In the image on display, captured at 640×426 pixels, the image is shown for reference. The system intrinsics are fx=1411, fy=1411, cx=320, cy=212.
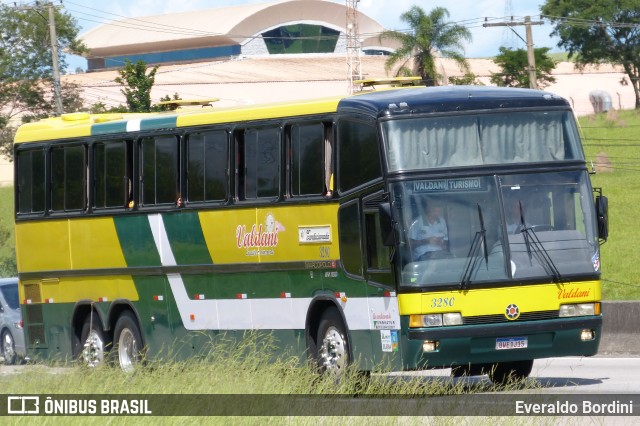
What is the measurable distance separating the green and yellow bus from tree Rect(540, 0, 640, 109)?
271 feet

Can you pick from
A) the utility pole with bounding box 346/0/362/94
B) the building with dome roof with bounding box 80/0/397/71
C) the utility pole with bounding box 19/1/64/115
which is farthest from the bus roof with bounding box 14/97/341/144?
the building with dome roof with bounding box 80/0/397/71

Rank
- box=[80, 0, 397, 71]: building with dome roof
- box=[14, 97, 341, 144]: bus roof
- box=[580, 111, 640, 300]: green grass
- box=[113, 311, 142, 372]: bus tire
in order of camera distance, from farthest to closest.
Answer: box=[80, 0, 397, 71]: building with dome roof, box=[580, 111, 640, 300]: green grass, box=[113, 311, 142, 372]: bus tire, box=[14, 97, 341, 144]: bus roof

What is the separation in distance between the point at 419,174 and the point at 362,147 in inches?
34.9

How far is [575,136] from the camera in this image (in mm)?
15859

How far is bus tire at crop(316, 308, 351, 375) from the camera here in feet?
52.0

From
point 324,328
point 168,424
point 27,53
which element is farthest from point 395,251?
point 27,53

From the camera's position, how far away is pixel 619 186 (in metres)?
60.2

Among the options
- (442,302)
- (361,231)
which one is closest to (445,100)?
(361,231)

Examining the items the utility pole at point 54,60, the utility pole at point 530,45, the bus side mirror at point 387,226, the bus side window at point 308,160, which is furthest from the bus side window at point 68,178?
the utility pole at point 530,45

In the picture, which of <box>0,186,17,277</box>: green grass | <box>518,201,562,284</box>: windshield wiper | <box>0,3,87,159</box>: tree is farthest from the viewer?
<box>0,3,87,159</box>: tree

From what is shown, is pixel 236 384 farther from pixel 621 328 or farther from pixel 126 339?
pixel 621 328

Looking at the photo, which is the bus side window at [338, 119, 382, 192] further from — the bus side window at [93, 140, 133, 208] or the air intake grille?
the air intake grille

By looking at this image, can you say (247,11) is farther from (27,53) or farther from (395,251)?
(395,251)

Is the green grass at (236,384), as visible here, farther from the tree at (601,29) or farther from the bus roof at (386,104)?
the tree at (601,29)
